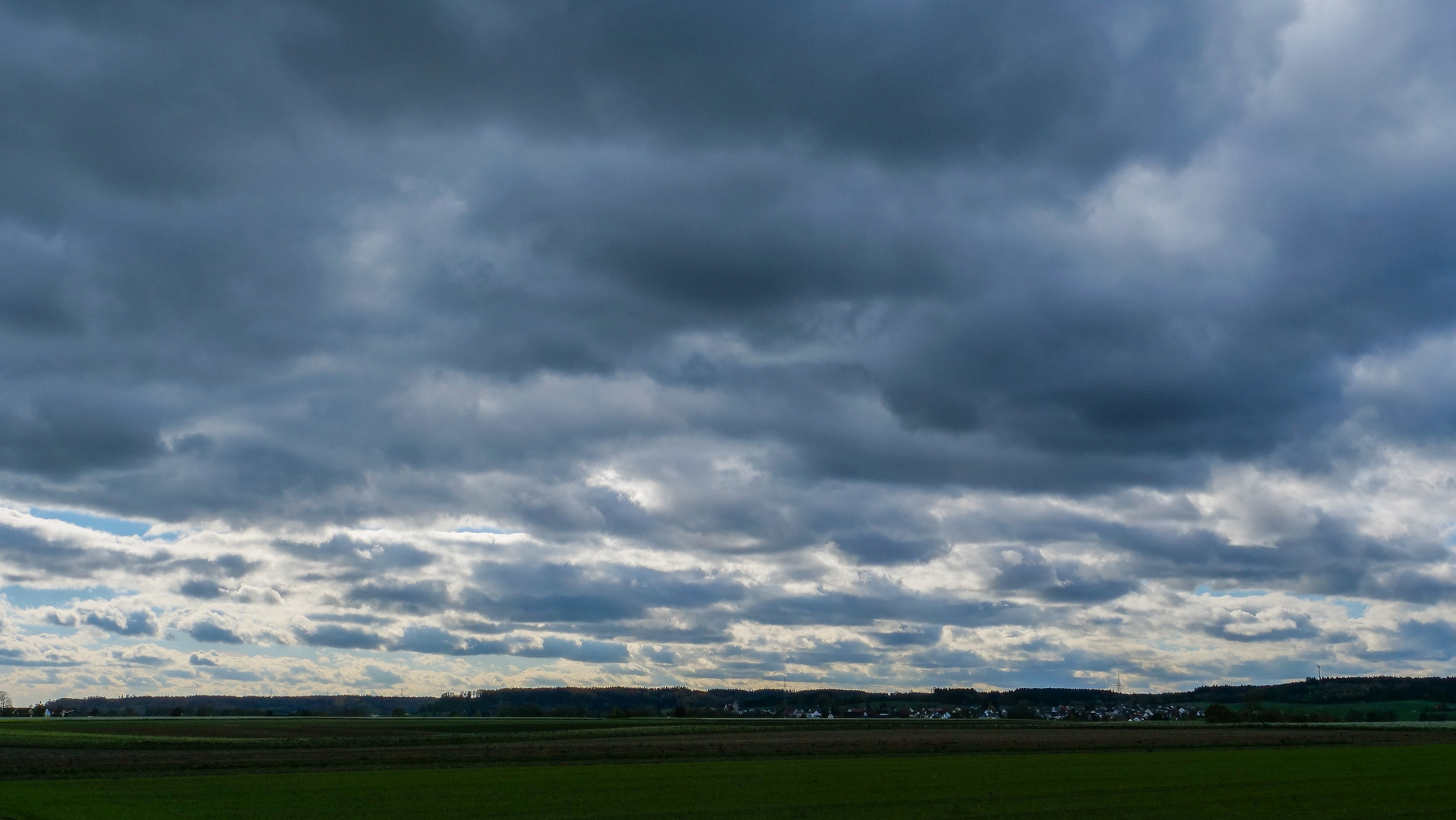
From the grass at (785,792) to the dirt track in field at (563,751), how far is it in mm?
8462

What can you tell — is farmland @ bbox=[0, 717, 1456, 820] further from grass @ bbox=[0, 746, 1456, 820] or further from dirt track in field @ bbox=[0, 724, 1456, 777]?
dirt track in field @ bbox=[0, 724, 1456, 777]

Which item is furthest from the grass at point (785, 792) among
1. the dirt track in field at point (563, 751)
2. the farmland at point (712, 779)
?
the dirt track in field at point (563, 751)

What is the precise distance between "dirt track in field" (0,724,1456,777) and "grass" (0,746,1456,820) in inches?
333

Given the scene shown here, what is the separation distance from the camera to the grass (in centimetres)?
4041

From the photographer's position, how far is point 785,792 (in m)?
48.2

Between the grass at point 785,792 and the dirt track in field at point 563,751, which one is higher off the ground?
the grass at point 785,792

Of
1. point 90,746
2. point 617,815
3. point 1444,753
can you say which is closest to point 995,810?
point 617,815

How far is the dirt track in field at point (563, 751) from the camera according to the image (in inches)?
2657

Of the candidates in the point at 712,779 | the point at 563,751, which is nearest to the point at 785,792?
the point at 712,779

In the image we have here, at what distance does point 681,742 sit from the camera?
10206cm

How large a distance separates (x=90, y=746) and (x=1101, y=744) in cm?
9284

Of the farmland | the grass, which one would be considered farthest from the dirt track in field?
the grass

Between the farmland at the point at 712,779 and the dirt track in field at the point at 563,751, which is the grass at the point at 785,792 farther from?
the dirt track in field at the point at 563,751

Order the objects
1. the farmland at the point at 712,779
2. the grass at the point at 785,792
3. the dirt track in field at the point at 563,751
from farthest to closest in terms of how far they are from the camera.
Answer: the dirt track in field at the point at 563,751, the farmland at the point at 712,779, the grass at the point at 785,792
